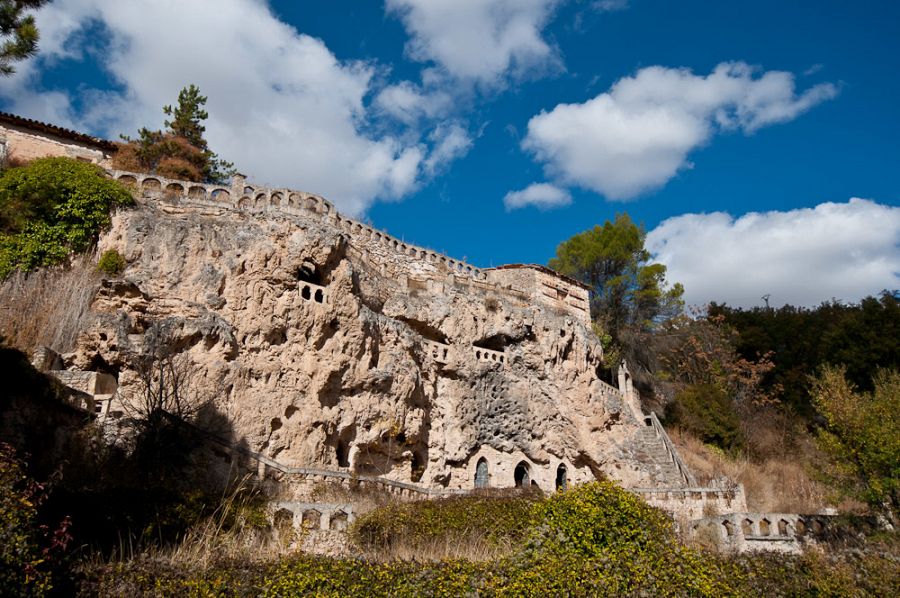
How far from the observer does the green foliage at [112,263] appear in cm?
2047

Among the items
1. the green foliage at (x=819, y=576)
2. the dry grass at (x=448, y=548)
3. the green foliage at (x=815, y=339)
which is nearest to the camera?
the green foliage at (x=819, y=576)

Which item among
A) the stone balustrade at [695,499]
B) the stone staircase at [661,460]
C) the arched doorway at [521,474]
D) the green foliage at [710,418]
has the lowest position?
the stone balustrade at [695,499]

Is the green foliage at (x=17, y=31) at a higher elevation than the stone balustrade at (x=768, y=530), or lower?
higher

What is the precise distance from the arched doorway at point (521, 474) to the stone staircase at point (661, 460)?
16.3ft

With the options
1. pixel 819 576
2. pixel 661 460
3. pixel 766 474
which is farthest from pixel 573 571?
pixel 766 474

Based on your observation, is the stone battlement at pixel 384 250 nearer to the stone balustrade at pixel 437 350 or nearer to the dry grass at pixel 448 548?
the stone balustrade at pixel 437 350

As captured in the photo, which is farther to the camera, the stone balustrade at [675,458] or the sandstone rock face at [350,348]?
the stone balustrade at [675,458]

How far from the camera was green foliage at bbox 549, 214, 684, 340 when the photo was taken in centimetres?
3916

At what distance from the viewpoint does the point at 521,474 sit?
27.1 metres

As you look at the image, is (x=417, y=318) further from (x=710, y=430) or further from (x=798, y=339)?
(x=798, y=339)

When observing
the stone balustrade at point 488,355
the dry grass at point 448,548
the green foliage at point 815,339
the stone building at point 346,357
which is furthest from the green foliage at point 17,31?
the green foliage at point 815,339

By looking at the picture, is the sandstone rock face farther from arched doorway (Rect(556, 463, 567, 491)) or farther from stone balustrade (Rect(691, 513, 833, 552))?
stone balustrade (Rect(691, 513, 833, 552))

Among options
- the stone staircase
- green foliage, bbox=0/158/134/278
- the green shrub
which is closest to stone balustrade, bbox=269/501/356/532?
the green shrub

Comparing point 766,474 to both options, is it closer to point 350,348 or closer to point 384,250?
point 384,250
